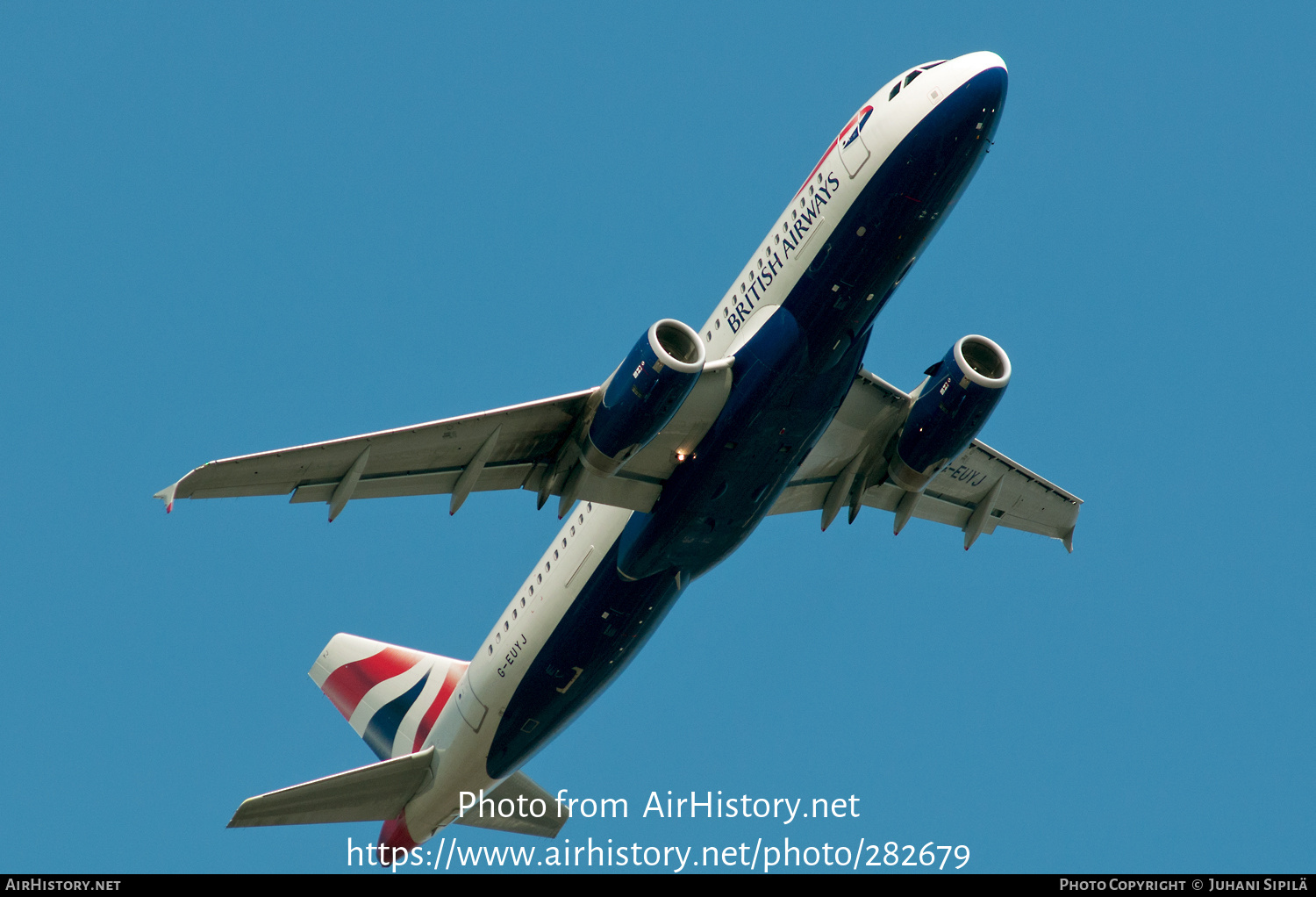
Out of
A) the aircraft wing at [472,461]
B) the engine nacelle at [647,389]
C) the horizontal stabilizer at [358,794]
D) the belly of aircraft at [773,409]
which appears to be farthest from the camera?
the horizontal stabilizer at [358,794]

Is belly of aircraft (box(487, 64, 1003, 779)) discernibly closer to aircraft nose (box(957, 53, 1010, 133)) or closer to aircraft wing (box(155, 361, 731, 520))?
aircraft nose (box(957, 53, 1010, 133))

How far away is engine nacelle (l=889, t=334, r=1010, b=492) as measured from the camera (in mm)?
24188

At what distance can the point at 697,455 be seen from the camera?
2341cm

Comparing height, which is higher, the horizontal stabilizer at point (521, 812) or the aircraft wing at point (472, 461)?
the aircraft wing at point (472, 461)

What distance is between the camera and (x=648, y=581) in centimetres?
2500

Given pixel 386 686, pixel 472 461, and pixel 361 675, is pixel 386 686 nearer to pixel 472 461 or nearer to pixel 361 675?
pixel 361 675

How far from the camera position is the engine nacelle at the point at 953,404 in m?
24.2

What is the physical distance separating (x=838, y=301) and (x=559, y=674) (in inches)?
321

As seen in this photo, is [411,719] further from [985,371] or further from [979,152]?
[979,152]

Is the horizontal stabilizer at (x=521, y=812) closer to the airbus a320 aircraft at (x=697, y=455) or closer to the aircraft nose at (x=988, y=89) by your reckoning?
the airbus a320 aircraft at (x=697, y=455)

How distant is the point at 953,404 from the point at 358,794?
12.9 m

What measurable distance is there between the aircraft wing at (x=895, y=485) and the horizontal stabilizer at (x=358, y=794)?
826 centimetres

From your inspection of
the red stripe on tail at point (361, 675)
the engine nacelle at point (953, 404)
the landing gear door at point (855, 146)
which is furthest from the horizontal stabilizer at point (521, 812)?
the landing gear door at point (855, 146)

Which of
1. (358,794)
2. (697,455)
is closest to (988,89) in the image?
(697,455)
